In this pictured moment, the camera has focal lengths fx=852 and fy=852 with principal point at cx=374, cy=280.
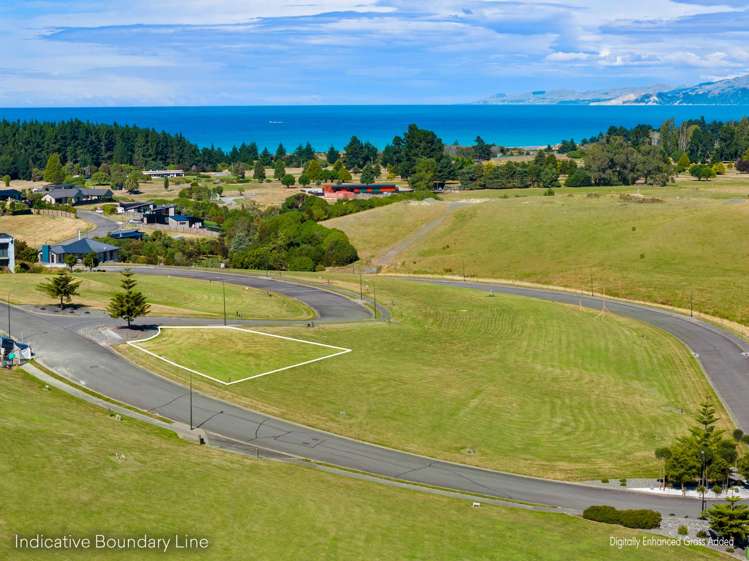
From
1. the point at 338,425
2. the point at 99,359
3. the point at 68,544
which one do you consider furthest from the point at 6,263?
the point at 68,544

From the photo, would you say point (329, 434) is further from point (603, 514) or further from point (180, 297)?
→ point (180, 297)

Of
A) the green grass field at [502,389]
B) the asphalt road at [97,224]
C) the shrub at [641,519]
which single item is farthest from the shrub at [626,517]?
the asphalt road at [97,224]

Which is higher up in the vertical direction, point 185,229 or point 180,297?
point 185,229

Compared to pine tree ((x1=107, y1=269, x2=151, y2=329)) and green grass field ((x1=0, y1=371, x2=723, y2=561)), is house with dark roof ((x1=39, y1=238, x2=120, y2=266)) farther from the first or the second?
green grass field ((x1=0, y1=371, x2=723, y2=561))

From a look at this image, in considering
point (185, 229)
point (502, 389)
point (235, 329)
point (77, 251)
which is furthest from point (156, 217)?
point (502, 389)

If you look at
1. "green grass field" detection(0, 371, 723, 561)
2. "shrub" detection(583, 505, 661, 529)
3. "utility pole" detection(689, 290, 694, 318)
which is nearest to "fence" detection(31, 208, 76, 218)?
"utility pole" detection(689, 290, 694, 318)

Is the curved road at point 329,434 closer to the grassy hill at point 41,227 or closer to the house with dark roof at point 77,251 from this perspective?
the house with dark roof at point 77,251

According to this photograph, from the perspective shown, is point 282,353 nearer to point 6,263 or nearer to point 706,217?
point 6,263
